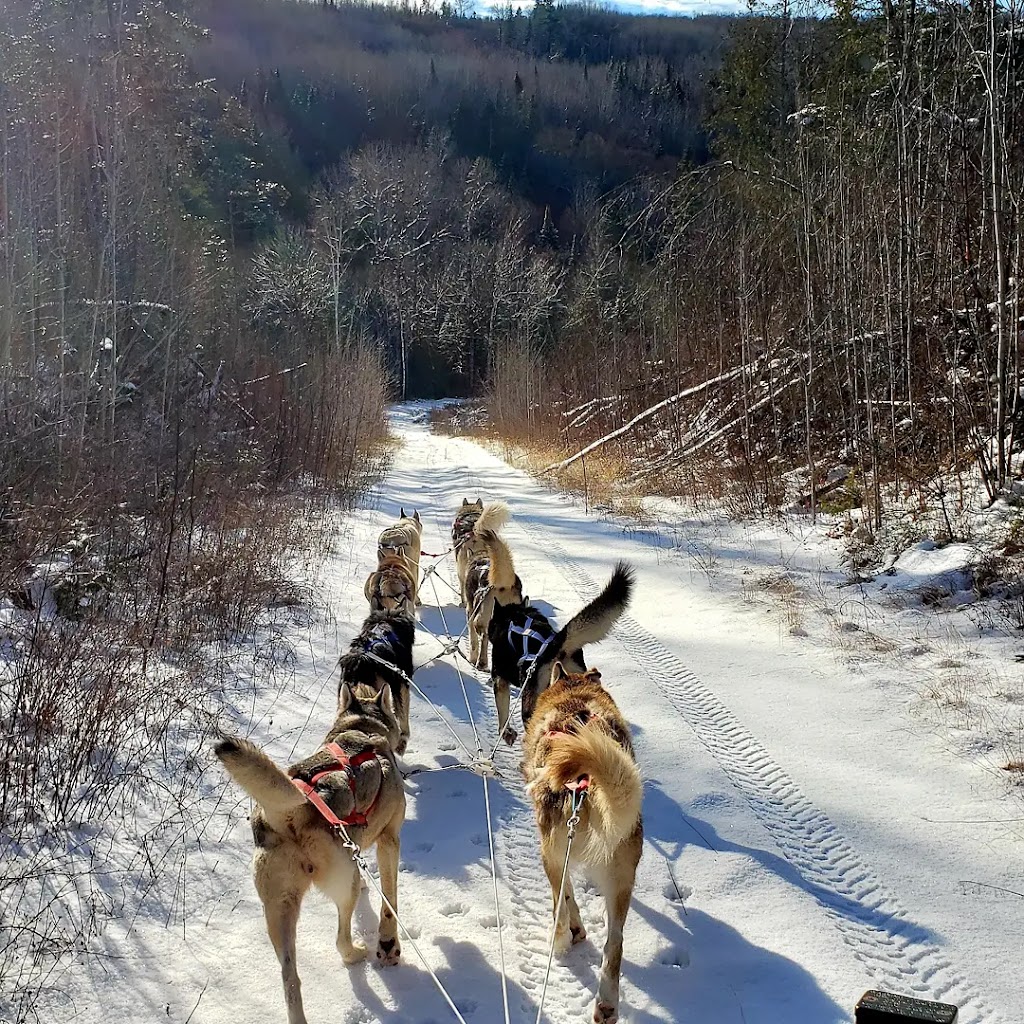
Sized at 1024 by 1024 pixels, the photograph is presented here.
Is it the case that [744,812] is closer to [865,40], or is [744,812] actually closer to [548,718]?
[548,718]

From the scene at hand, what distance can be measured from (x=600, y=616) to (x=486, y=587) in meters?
2.36

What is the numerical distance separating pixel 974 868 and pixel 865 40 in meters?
13.5

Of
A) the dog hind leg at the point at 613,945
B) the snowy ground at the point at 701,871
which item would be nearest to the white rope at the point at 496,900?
the snowy ground at the point at 701,871

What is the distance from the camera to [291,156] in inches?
3332

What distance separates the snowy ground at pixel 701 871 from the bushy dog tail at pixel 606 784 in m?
0.72

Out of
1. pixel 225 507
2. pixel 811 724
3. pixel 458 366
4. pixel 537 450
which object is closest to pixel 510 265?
pixel 458 366

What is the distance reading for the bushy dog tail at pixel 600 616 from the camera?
4.61m

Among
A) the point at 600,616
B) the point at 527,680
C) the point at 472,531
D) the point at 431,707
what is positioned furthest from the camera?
the point at 472,531

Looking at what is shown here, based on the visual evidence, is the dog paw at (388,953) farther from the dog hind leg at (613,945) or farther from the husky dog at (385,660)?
the husky dog at (385,660)

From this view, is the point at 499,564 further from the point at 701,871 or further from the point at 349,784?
the point at 349,784

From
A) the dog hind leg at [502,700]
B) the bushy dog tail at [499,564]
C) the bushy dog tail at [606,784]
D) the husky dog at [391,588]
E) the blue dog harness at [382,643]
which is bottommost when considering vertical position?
the dog hind leg at [502,700]

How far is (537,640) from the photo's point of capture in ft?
17.1

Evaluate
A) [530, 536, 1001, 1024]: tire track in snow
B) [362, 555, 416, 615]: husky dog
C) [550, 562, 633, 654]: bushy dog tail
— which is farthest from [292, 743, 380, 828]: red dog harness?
[362, 555, 416, 615]: husky dog

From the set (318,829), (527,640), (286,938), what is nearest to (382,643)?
(527,640)
